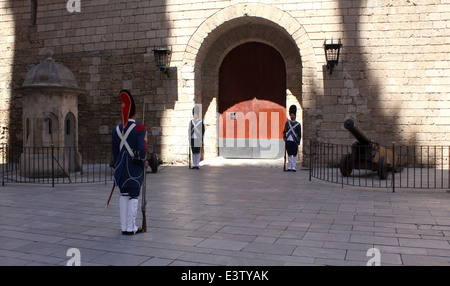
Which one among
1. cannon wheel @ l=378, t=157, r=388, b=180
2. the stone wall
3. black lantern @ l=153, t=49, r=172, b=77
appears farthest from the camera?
black lantern @ l=153, t=49, r=172, b=77

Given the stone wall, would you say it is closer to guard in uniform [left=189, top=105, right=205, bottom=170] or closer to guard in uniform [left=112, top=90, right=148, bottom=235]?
guard in uniform [left=189, top=105, right=205, bottom=170]

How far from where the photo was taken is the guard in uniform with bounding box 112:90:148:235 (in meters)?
4.50

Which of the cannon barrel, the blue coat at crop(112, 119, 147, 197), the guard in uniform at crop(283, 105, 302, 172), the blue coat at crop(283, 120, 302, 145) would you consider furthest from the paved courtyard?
the blue coat at crop(283, 120, 302, 145)

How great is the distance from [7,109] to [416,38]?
41.1 ft

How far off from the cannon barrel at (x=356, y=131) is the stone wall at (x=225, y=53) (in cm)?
228

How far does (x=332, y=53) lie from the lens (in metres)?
10.6

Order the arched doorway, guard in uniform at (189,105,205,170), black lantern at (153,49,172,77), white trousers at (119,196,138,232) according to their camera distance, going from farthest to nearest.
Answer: the arched doorway
black lantern at (153,49,172,77)
guard in uniform at (189,105,205,170)
white trousers at (119,196,138,232)

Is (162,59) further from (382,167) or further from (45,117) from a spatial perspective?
(382,167)

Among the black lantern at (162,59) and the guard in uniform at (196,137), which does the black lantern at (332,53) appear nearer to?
the guard in uniform at (196,137)

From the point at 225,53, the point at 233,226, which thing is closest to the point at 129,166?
the point at 233,226

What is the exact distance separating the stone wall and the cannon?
2131 millimetres
